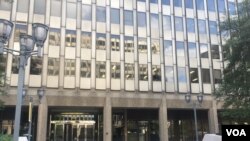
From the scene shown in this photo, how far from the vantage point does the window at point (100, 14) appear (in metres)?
34.8

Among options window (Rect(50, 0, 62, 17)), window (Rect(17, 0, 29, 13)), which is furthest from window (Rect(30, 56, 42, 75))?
window (Rect(50, 0, 62, 17))

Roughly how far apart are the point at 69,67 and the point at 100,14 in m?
7.64

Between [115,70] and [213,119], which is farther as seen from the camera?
[213,119]

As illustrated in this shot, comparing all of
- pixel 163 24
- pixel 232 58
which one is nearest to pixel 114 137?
pixel 163 24

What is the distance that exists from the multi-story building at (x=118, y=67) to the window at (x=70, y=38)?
0.11 metres

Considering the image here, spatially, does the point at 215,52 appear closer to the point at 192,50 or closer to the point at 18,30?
the point at 192,50

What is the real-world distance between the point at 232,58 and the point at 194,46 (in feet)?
53.9

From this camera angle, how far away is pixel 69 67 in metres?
32.4

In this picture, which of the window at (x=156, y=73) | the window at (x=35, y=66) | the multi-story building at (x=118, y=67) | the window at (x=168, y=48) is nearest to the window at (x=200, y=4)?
the multi-story building at (x=118, y=67)

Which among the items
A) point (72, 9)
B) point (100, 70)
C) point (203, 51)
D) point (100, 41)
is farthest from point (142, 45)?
point (72, 9)

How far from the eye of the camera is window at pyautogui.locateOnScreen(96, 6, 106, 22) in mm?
34812

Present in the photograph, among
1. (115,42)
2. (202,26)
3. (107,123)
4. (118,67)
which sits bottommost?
(107,123)

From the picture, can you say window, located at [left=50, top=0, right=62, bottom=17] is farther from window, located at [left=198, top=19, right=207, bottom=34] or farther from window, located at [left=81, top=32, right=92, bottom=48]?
window, located at [left=198, top=19, right=207, bottom=34]

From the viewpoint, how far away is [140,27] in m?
36.5
